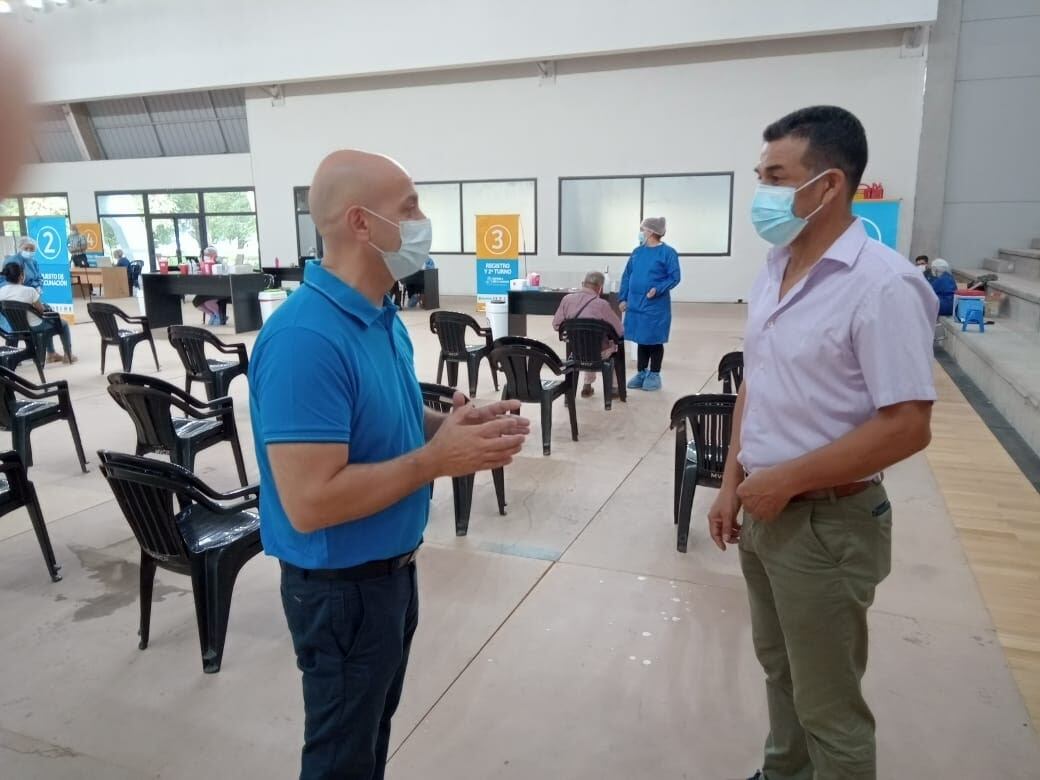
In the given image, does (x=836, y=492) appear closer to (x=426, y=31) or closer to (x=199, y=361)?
(x=199, y=361)

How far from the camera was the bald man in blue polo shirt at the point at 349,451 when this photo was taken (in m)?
1.24

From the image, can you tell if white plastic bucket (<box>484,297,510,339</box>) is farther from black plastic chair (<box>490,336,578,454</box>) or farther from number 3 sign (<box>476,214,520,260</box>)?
black plastic chair (<box>490,336,578,454</box>)

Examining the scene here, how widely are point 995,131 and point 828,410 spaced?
42.5ft

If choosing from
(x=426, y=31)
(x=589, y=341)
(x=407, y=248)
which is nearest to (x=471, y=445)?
(x=407, y=248)

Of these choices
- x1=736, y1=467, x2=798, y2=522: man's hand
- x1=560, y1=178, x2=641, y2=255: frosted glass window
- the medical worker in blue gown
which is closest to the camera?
x1=736, y1=467, x2=798, y2=522: man's hand

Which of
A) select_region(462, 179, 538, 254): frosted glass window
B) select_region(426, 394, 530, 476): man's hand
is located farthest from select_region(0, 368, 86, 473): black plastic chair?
select_region(462, 179, 538, 254): frosted glass window

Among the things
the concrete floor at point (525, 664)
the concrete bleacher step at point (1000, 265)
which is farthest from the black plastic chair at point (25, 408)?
the concrete bleacher step at point (1000, 265)

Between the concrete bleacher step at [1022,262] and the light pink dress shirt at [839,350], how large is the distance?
393 inches

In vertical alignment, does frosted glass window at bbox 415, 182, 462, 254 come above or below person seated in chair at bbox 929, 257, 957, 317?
above

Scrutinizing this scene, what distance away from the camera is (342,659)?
1363mm

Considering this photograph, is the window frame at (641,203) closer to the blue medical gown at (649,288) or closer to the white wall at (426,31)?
the white wall at (426,31)

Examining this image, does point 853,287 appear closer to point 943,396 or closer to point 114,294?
point 943,396

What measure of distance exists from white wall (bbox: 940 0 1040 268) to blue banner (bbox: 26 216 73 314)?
43.1 feet

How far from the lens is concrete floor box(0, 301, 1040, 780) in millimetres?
2059
